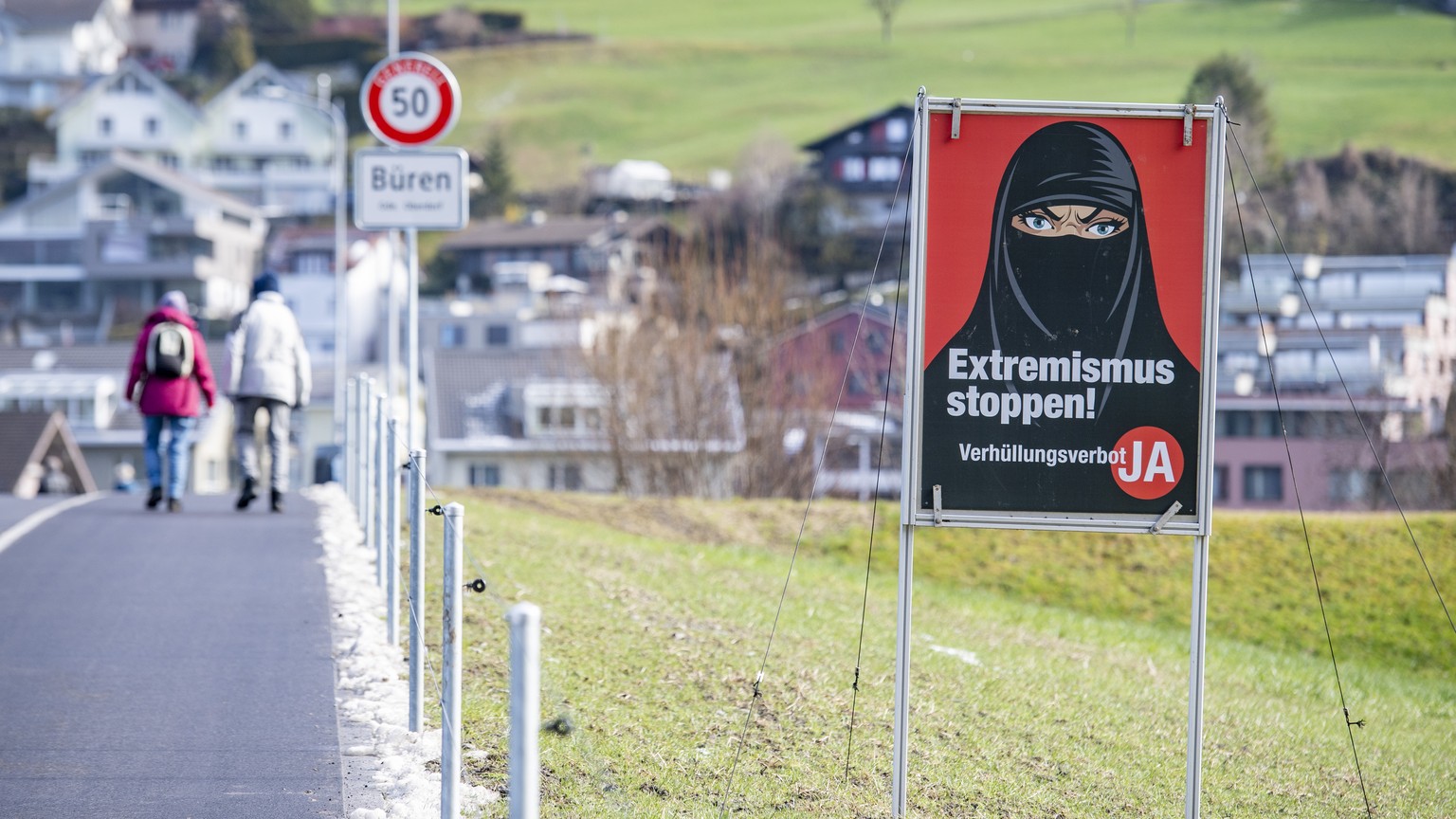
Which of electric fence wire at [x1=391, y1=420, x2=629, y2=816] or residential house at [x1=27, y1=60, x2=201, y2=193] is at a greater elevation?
residential house at [x1=27, y1=60, x2=201, y2=193]

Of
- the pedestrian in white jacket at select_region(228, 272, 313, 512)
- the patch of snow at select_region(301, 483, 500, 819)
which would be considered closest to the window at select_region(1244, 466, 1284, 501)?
the pedestrian in white jacket at select_region(228, 272, 313, 512)

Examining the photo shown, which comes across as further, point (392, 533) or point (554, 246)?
point (554, 246)

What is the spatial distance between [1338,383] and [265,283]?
1944 inches

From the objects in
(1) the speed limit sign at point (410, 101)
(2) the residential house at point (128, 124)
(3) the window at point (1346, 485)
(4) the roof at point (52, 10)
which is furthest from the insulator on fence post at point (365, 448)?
(4) the roof at point (52, 10)

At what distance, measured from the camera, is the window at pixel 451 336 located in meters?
77.8

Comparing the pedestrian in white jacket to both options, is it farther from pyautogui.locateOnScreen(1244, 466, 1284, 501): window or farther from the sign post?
pyautogui.locateOnScreen(1244, 466, 1284, 501): window

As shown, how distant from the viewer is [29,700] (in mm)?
7691

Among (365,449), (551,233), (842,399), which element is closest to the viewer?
(365,449)

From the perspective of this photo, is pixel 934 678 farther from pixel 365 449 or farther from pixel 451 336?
pixel 451 336

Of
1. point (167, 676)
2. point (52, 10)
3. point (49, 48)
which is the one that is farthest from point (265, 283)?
point (52, 10)

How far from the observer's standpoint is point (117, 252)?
292 ft

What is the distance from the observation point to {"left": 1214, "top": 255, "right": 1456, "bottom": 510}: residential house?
145ft

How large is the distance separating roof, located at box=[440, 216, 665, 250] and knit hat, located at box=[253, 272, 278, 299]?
74.8 meters

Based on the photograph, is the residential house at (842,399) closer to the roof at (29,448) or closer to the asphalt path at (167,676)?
the asphalt path at (167,676)
